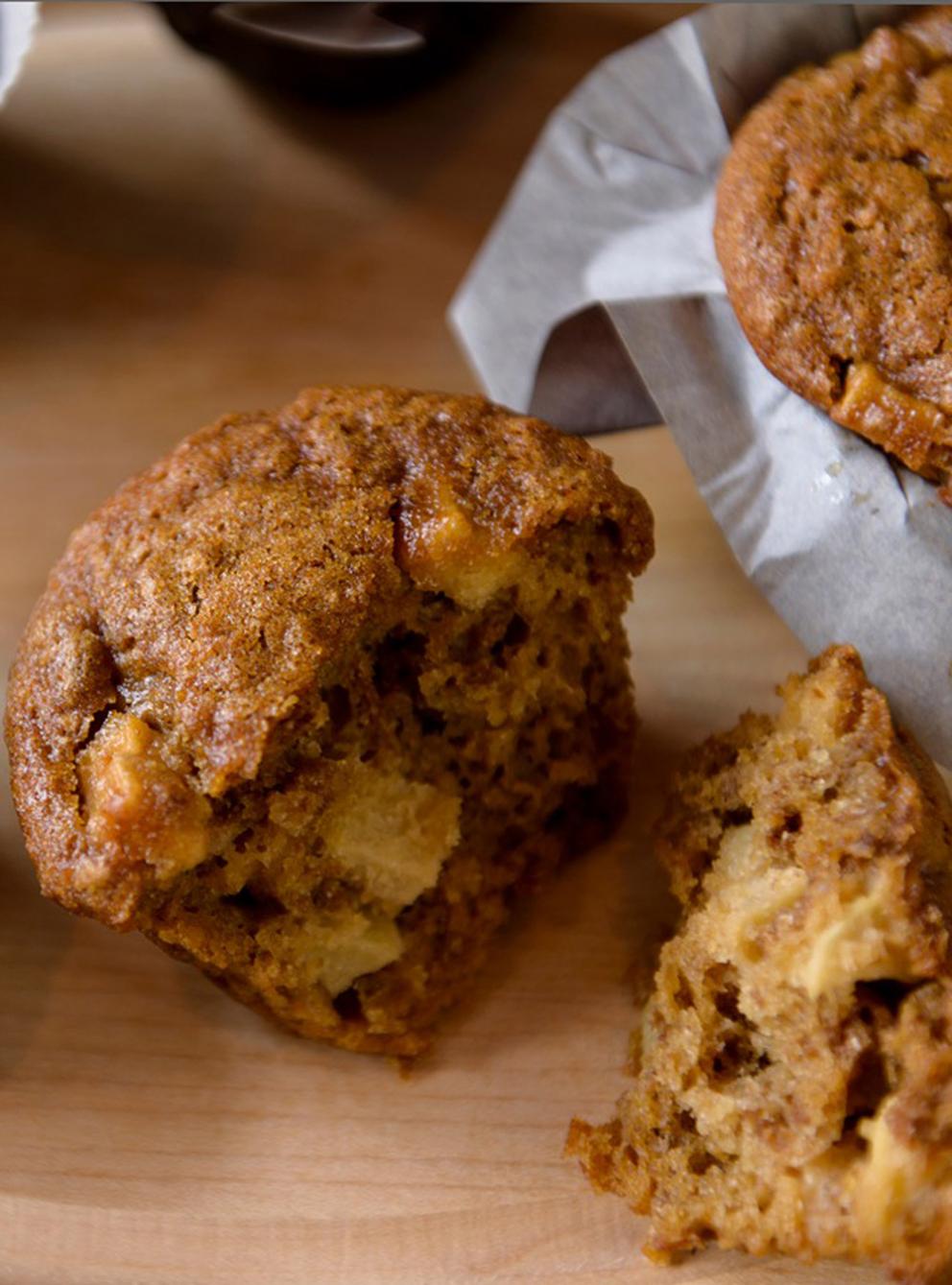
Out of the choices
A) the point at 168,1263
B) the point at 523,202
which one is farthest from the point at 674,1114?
the point at 523,202

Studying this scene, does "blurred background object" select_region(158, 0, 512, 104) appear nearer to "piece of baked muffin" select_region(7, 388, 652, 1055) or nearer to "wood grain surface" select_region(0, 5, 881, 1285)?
"wood grain surface" select_region(0, 5, 881, 1285)

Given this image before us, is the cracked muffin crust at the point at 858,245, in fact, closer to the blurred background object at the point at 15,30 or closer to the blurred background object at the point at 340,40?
the blurred background object at the point at 340,40

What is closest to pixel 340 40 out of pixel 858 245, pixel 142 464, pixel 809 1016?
pixel 142 464

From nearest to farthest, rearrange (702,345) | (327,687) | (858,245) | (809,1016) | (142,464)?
(809,1016)
(327,687)
(858,245)
(702,345)
(142,464)

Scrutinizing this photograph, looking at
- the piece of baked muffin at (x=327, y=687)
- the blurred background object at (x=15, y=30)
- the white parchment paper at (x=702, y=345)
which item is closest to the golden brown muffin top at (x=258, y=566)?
the piece of baked muffin at (x=327, y=687)

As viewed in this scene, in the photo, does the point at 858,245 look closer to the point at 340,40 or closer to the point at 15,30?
the point at 340,40

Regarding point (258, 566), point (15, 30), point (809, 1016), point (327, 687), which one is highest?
point (15, 30)

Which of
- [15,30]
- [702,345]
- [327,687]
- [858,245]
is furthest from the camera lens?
[15,30]
